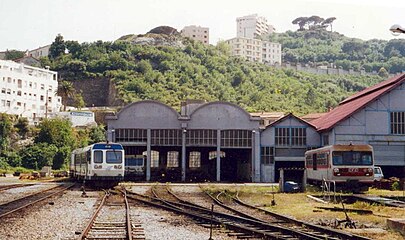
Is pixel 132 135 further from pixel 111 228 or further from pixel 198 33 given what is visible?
pixel 198 33

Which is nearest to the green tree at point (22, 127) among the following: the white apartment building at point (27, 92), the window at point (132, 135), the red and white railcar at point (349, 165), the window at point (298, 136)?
the white apartment building at point (27, 92)

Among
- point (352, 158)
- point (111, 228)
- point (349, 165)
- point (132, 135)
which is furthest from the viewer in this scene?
point (132, 135)

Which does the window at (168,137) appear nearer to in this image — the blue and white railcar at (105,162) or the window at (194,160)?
the window at (194,160)

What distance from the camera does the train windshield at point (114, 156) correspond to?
3065 cm

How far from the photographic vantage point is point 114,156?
30906 mm

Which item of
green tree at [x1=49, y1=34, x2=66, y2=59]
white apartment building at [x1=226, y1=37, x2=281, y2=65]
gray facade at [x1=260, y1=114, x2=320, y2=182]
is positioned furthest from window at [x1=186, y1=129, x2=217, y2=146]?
white apartment building at [x1=226, y1=37, x2=281, y2=65]

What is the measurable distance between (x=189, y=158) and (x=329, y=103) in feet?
225

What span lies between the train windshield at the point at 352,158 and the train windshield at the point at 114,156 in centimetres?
1194

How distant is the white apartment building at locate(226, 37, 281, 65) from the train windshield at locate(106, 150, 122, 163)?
6258 inches

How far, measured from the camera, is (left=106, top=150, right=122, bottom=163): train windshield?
30.6m

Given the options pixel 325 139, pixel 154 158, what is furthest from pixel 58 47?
pixel 325 139

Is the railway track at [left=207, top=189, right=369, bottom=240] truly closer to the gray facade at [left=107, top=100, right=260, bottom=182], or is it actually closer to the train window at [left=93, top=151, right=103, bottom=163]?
the train window at [left=93, top=151, right=103, bottom=163]

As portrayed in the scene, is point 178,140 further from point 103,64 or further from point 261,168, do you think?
point 103,64

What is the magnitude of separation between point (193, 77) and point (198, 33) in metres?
64.4
